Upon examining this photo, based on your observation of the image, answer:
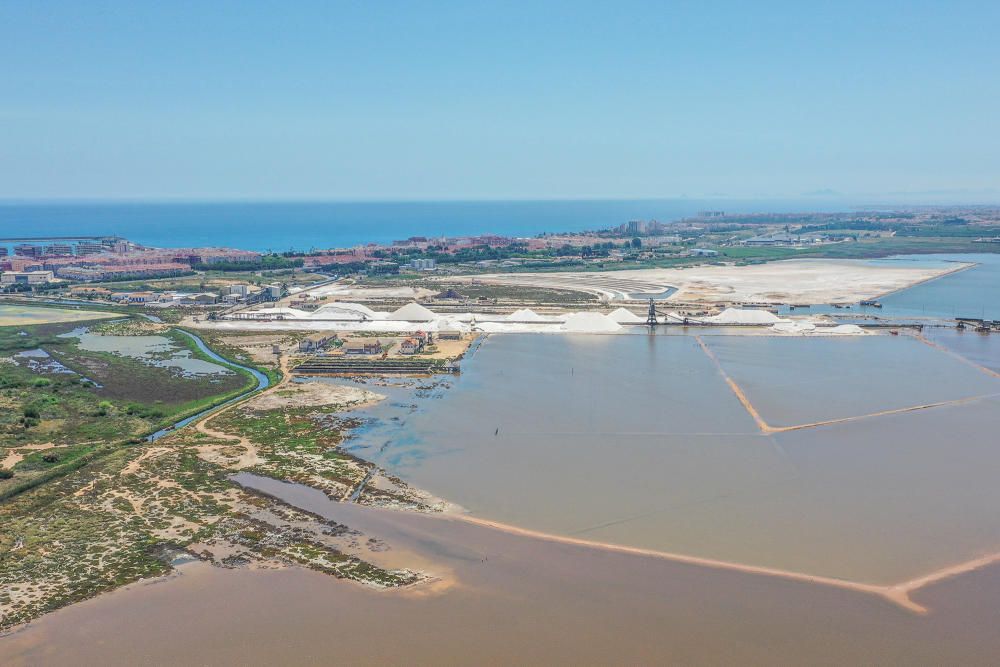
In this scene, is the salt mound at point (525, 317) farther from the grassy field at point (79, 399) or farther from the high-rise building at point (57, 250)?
the high-rise building at point (57, 250)

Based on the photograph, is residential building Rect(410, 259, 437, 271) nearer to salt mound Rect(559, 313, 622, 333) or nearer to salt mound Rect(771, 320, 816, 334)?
salt mound Rect(559, 313, 622, 333)

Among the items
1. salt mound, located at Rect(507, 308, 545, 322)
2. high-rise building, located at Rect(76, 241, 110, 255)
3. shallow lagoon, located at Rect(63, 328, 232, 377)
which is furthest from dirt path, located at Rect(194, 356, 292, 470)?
high-rise building, located at Rect(76, 241, 110, 255)

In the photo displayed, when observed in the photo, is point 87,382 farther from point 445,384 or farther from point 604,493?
point 604,493

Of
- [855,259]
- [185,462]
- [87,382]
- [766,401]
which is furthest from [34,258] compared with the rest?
[855,259]

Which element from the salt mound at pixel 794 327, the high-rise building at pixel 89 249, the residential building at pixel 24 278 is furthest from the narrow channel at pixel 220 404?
the high-rise building at pixel 89 249

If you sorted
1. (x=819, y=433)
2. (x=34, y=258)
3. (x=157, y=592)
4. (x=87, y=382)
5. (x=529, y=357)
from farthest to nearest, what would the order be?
(x=34, y=258)
(x=529, y=357)
(x=87, y=382)
(x=819, y=433)
(x=157, y=592)

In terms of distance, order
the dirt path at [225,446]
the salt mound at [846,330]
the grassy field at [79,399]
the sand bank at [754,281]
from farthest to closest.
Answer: the sand bank at [754,281]
the salt mound at [846,330]
the grassy field at [79,399]
the dirt path at [225,446]
